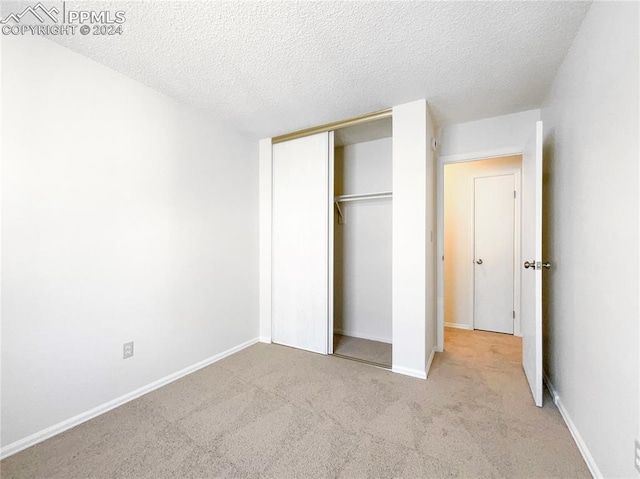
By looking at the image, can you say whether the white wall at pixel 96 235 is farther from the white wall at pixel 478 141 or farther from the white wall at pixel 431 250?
the white wall at pixel 478 141

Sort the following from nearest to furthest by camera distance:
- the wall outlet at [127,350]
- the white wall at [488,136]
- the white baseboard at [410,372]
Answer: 1. the wall outlet at [127,350]
2. the white baseboard at [410,372]
3. the white wall at [488,136]

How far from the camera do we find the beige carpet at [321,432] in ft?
4.60

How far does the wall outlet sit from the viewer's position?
2.01m

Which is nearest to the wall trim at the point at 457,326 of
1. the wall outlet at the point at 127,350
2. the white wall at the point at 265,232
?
the white wall at the point at 265,232

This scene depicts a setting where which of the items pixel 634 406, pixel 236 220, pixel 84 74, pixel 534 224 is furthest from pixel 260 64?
pixel 634 406

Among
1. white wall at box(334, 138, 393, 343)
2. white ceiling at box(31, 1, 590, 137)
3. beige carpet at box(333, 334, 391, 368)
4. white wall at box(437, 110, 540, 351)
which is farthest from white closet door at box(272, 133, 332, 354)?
white wall at box(437, 110, 540, 351)

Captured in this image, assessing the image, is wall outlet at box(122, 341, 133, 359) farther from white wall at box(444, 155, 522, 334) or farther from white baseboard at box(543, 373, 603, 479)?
white wall at box(444, 155, 522, 334)

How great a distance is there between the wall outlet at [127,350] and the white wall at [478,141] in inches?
110

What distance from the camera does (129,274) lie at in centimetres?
205

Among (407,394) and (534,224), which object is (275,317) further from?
(534,224)

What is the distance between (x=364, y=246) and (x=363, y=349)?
118 centimetres

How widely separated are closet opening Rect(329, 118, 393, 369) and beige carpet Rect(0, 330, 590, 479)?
3.20 feet

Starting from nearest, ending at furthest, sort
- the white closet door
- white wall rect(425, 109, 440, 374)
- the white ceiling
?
the white ceiling < white wall rect(425, 109, 440, 374) < the white closet door

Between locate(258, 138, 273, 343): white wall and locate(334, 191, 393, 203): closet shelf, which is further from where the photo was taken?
locate(258, 138, 273, 343): white wall
